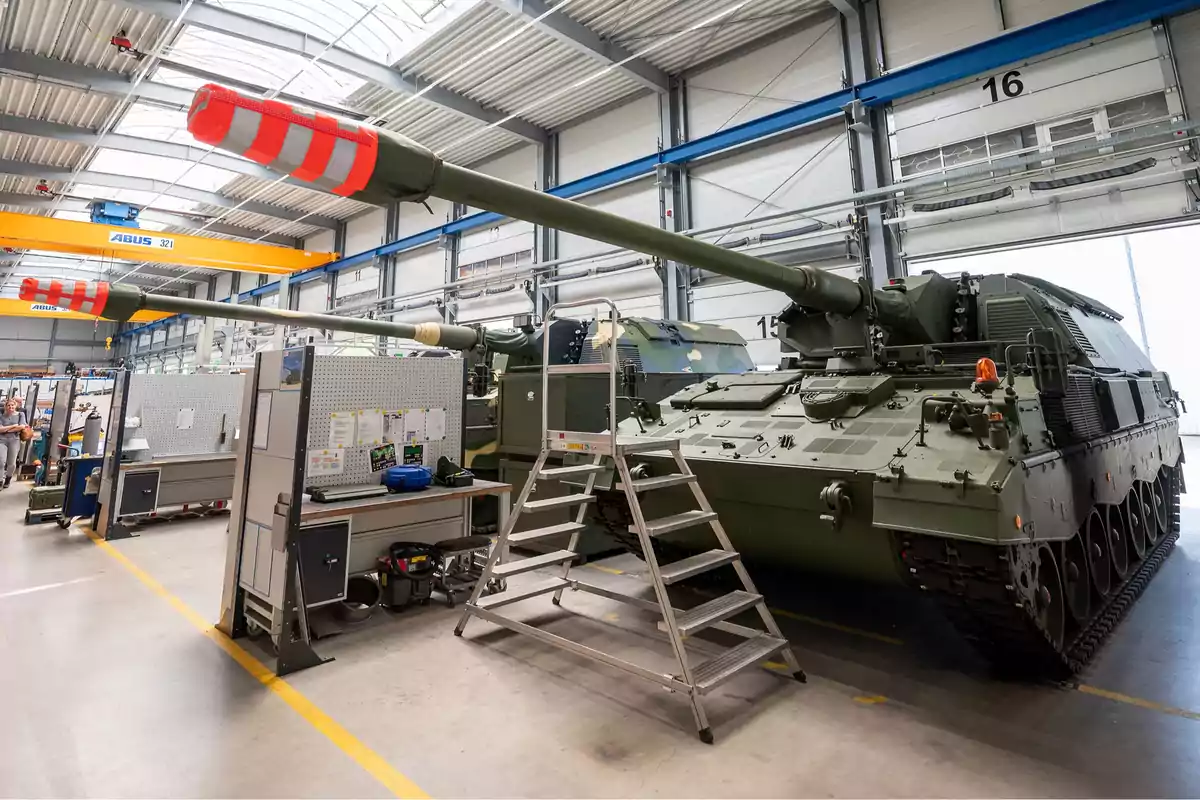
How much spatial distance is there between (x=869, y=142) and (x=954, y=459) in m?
6.51

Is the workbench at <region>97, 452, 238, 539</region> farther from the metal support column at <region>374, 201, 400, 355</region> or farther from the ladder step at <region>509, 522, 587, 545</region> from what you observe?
the metal support column at <region>374, 201, 400, 355</region>

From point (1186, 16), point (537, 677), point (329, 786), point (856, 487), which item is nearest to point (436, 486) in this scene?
point (537, 677)

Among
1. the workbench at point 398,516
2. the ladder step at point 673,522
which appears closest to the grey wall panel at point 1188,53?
the ladder step at point 673,522

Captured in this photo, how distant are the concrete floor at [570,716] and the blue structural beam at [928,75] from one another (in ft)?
19.1

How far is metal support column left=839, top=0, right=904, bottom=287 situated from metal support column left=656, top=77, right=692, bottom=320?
2655 mm

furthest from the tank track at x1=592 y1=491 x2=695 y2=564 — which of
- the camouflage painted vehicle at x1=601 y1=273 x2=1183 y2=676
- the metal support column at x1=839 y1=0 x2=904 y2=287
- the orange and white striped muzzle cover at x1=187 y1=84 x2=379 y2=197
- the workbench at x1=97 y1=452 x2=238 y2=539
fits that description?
the workbench at x1=97 y1=452 x2=238 y2=539

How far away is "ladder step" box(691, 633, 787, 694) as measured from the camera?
2.80 m

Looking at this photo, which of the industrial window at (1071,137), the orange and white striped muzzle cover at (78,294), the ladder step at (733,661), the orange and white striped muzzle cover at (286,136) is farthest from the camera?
the industrial window at (1071,137)

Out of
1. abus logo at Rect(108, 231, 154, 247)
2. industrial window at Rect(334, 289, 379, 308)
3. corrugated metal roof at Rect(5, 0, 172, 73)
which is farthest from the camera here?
industrial window at Rect(334, 289, 379, 308)

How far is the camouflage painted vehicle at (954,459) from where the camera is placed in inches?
111

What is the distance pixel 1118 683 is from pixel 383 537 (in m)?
4.53

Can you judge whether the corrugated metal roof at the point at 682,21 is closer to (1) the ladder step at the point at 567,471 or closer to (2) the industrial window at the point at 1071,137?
(2) the industrial window at the point at 1071,137

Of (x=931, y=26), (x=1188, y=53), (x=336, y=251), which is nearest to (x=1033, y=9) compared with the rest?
(x=931, y=26)

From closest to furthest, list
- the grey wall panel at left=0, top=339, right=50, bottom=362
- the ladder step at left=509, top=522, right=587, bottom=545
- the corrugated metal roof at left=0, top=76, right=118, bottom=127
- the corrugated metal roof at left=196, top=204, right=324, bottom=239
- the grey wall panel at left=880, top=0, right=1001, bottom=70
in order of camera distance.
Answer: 1. the ladder step at left=509, top=522, right=587, bottom=545
2. the grey wall panel at left=880, top=0, right=1001, bottom=70
3. the corrugated metal roof at left=0, top=76, right=118, bottom=127
4. the corrugated metal roof at left=196, top=204, right=324, bottom=239
5. the grey wall panel at left=0, top=339, right=50, bottom=362
